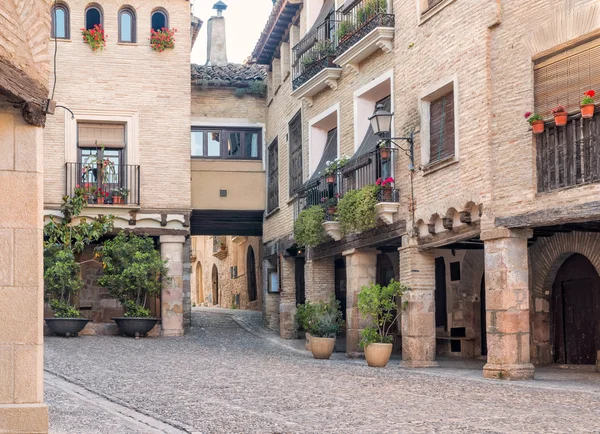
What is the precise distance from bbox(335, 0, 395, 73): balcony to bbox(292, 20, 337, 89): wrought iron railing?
456mm

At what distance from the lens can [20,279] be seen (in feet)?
30.7

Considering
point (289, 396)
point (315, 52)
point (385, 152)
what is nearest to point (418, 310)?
point (385, 152)

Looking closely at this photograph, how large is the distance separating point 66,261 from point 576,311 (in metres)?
11.9

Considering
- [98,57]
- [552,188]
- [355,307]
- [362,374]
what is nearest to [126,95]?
[98,57]

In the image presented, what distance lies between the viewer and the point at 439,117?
1777 centimetres

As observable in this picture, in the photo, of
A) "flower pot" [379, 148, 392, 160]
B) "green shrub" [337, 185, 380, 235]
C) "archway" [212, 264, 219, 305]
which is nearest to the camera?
"flower pot" [379, 148, 392, 160]

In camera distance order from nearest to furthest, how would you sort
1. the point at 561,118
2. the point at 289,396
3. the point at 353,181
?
the point at 289,396 → the point at 561,118 → the point at 353,181

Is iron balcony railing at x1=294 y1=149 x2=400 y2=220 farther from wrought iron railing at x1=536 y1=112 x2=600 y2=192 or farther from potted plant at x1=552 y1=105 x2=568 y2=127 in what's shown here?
potted plant at x1=552 y1=105 x2=568 y2=127

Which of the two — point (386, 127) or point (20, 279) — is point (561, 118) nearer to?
point (386, 127)

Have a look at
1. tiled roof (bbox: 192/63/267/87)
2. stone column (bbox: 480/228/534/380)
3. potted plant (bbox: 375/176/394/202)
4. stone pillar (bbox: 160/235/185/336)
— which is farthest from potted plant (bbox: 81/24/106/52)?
stone column (bbox: 480/228/534/380)

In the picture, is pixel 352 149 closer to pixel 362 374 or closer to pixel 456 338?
pixel 456 338

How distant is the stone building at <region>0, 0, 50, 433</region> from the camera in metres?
9.16

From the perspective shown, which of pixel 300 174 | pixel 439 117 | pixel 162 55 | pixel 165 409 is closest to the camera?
pixel 165 409

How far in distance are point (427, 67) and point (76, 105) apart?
11282mm
